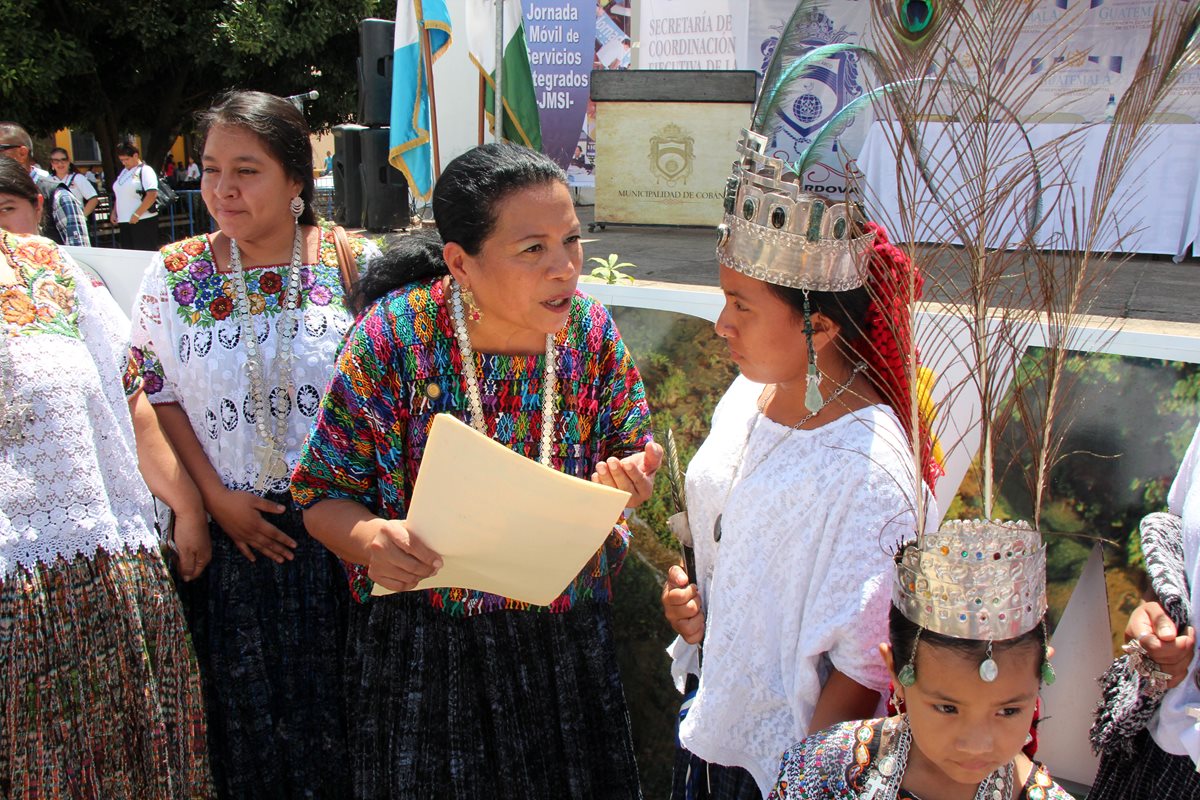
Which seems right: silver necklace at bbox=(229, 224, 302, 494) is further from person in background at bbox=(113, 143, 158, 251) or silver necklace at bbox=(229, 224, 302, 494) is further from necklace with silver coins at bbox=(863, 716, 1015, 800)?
person in background at bbox=(113, 143, 158, 251)

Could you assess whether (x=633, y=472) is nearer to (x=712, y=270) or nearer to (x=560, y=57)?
(x=712, y=270)

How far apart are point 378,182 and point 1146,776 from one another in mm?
8275

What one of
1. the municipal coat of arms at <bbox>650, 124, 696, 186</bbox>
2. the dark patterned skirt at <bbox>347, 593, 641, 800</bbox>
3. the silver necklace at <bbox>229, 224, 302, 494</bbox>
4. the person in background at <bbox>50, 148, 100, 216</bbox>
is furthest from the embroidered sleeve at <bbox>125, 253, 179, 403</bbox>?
the person in background at <bbox>50, 148, 100, 216</bbox>

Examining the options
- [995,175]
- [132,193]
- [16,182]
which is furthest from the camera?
[132,193]

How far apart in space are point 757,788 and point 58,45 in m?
15.8

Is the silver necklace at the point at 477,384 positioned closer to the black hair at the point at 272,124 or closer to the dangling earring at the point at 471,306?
the dangling earring at the point at 471,306

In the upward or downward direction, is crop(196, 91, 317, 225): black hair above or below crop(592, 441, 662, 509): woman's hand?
Answer: above

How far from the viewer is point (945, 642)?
4.48 feet

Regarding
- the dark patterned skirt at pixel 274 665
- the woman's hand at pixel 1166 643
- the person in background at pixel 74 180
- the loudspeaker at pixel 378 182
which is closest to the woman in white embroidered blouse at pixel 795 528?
the woman's hand at pixel 1166 643

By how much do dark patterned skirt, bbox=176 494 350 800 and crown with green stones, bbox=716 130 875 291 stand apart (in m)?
1.40

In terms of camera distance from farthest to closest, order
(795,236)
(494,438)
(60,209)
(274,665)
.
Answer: (60,209)
(274,665)
(494,438)
(795,236)

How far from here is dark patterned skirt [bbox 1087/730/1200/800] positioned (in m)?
1.67

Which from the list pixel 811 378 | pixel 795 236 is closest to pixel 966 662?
pixel 811 378

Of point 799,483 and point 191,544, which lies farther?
point 191,544
